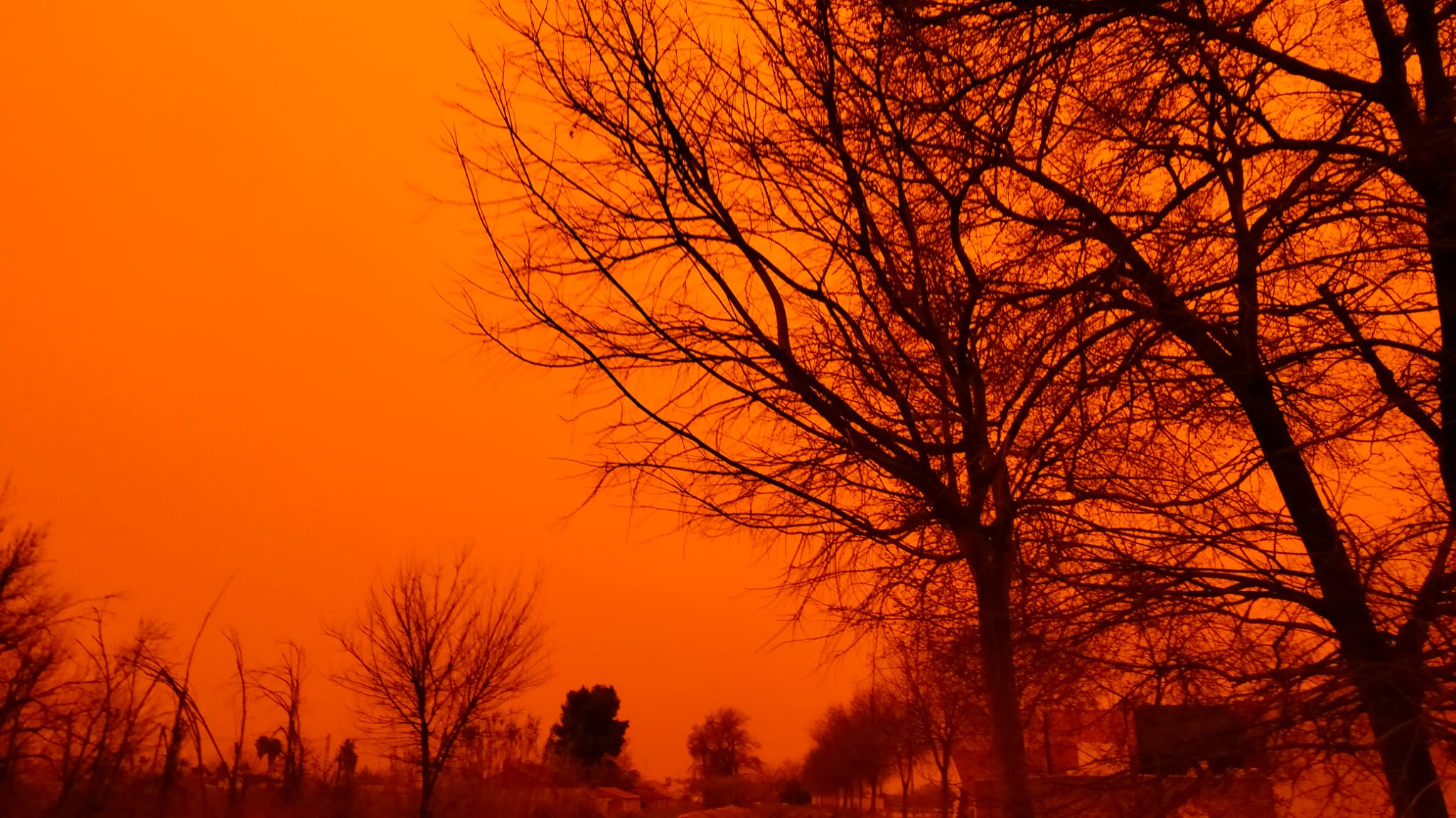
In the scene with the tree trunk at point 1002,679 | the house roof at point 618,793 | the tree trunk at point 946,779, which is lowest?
the house roof at point 618,793

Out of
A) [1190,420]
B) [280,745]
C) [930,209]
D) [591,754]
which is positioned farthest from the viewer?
[591,754]

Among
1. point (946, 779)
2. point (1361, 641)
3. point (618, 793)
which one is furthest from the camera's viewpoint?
point (618, 793)

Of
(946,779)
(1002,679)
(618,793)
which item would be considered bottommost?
(618,793)

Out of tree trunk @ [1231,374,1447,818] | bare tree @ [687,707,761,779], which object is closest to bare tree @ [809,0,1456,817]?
tree trunk @ [1231,374,1447,818]

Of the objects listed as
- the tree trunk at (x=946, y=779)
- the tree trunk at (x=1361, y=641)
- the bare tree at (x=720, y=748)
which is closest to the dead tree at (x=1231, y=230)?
the tree trunk at (x=1361, y=641)

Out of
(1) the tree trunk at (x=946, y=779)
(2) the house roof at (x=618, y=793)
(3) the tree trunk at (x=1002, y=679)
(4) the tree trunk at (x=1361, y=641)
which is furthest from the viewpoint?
(2) the house roof at (x=618, y=793)

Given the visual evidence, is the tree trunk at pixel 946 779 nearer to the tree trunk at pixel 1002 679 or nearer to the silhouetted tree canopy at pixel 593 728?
the tree trunk at pixel 1002 679

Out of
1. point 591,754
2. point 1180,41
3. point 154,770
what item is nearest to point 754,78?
point 1180,41

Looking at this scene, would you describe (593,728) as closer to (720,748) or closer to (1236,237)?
(720,748)

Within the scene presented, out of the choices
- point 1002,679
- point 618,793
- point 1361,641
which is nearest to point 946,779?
point 1002,679

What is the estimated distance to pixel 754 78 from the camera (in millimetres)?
3834

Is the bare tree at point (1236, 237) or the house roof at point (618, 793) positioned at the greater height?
the bare tree at point (1236, 237)

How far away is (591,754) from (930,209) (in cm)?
2403

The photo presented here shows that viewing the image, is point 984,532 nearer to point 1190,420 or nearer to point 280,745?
point 1190,420
